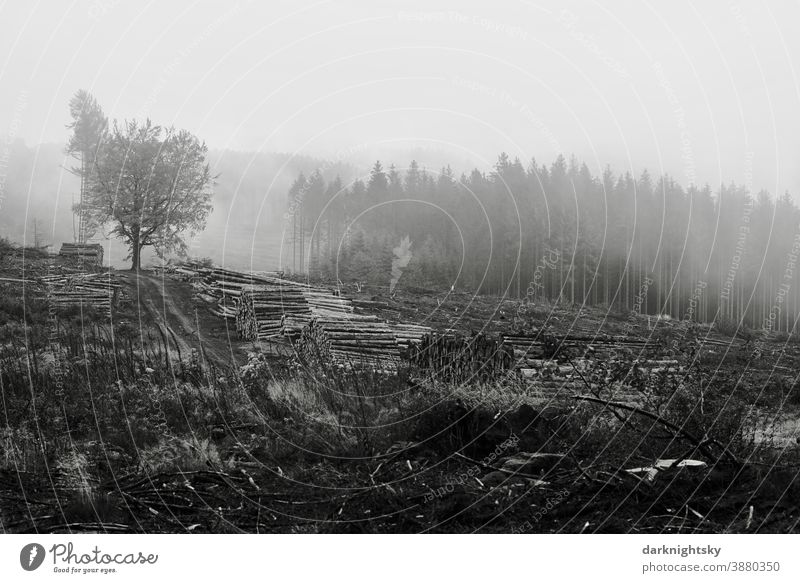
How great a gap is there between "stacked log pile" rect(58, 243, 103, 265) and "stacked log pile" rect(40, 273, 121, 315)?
0.88 meters

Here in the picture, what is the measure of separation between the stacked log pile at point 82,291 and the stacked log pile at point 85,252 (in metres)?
0.88

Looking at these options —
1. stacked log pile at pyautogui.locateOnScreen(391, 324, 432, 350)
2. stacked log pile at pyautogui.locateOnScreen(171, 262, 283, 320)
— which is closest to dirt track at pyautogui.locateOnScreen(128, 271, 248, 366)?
stacked log pile at pyautogui.locateOnScreen(171, 262, 283, 320)

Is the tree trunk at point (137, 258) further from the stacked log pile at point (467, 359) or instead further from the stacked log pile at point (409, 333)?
the stacked log pile at point (467, 359)

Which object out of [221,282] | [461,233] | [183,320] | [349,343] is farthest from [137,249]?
[461,233]

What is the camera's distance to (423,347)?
9945mm

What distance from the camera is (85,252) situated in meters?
13.9

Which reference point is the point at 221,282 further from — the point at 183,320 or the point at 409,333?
the point at 409,333

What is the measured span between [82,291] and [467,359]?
26.1 feet

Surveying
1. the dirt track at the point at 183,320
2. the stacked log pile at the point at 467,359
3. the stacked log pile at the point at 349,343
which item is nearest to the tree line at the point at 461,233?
the stacked log pile at the point at 349,343

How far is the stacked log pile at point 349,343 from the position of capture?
9.73 metres

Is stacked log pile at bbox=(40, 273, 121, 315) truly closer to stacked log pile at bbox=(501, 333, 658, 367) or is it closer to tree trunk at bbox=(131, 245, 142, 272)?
tree trunk at bbox=(131, 245, 142, 272)

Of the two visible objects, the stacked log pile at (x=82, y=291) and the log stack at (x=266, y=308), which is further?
the stacked log pile at (x=82, y=291)
